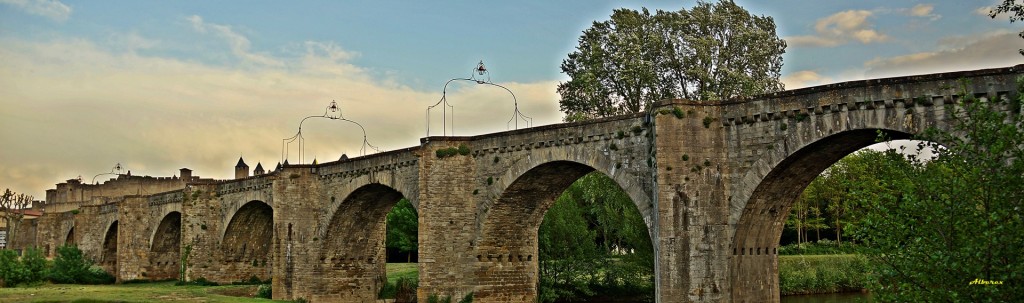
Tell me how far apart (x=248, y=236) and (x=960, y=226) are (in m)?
39.9

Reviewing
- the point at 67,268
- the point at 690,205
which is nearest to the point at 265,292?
the point at 67,268

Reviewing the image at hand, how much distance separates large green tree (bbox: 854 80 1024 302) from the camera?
1181 centimetres

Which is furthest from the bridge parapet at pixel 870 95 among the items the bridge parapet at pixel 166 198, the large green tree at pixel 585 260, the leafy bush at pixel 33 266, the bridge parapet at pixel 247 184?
the bridge parapet at pixel 166 198

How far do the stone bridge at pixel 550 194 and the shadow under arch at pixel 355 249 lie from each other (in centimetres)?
6

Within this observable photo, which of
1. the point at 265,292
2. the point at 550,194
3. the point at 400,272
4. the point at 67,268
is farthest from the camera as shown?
the point at 67,268

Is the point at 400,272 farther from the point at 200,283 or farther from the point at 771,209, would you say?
the point at 771,209

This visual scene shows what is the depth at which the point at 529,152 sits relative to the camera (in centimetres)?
2711

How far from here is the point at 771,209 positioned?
21625 mm

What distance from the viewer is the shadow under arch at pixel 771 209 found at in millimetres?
19734

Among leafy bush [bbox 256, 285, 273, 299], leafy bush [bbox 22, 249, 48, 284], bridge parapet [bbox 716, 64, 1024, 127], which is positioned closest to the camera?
bridge parapet [bbox 716, 64, 1024, 127]

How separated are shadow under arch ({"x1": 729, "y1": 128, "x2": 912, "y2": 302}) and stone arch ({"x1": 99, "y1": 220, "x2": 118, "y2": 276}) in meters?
50.8

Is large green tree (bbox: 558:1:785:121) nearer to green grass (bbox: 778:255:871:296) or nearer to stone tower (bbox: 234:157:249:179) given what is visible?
green grass (bbox: 778:255:871:296)

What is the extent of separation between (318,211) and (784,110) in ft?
73.3

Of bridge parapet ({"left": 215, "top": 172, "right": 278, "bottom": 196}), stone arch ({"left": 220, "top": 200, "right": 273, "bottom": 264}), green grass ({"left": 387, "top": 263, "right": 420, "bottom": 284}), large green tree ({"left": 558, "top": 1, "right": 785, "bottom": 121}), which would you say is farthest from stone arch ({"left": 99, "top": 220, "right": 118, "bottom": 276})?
large green tree ({"left": 558, "top": 1, "right": 785, "bottom": 121})
